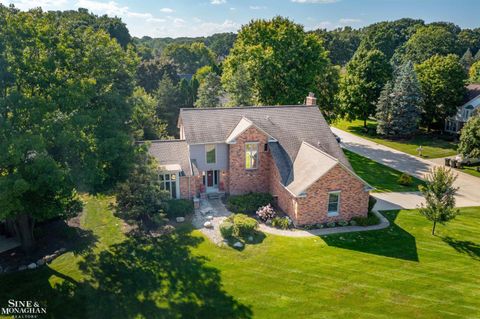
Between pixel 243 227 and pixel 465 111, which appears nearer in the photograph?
pixel 243 227

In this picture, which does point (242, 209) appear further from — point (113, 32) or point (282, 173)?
point (113, 32)

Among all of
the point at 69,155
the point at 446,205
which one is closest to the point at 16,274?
the point at 69,155

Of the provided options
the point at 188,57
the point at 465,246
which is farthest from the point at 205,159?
the point at 188,57

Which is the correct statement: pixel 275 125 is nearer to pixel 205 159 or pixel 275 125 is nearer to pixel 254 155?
pixel 254 155

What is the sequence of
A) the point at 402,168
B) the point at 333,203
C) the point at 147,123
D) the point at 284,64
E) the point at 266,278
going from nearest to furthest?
the point at 266,278 → the point at 333,203 → the point at 402,168 → the point at 147,123 → the point at 284,64

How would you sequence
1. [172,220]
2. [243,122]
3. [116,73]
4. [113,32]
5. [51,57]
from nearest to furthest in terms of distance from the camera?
1. [51,57]
2. [116,73]
3. [172,220]
4. [243,122]
5. [113,32]

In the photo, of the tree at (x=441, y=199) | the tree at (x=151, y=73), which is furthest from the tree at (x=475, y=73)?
the tree at (x=441, y=199)
